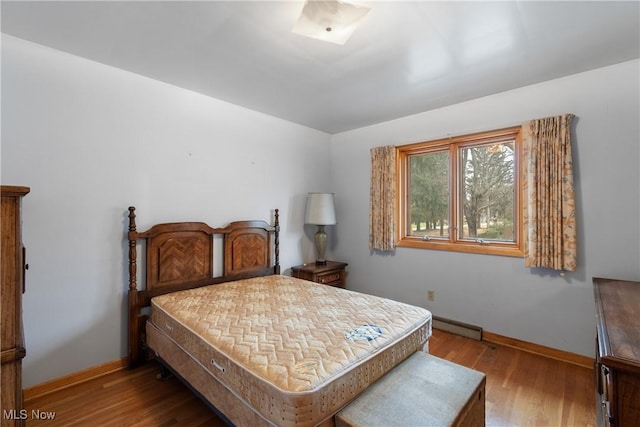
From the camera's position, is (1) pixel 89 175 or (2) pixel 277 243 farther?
(2) pixel 277 243

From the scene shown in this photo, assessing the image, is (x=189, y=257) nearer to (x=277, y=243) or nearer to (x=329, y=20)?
(x=277, y=243)

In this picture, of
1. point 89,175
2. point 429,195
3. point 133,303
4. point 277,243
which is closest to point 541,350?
point 429,195

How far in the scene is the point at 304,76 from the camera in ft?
7.94

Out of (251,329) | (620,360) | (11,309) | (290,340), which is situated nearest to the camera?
(620,360)

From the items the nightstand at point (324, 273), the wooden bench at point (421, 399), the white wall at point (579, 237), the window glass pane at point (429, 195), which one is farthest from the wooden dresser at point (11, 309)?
the window glass pane at point (429, 195)

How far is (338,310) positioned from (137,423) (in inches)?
55.4

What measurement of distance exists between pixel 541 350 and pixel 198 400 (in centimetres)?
285

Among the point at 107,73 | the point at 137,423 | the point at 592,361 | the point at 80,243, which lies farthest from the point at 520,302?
the point at 107,73

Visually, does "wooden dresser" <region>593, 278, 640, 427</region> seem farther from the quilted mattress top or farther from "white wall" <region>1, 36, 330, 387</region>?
"white wall" <region>1, 36, 330, 387</region>

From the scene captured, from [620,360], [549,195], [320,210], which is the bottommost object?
[620,360]

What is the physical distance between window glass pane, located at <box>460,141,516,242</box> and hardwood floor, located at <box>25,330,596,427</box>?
118cm

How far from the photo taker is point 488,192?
296cm

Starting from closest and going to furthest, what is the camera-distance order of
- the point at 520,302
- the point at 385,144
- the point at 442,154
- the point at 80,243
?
the point at 80,243, the point at 520,302, the point at 442,154, the point at 385,144

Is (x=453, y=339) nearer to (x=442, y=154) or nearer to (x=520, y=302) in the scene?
(x=520, y=302)
